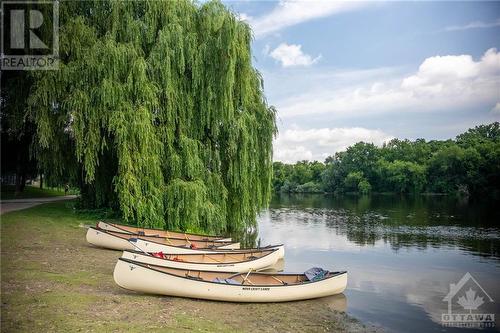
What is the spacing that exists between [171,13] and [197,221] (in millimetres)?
9424

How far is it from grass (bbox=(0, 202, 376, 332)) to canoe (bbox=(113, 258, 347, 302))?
9.1 inches

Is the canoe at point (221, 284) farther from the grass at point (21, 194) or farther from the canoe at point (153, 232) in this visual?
the grass at point (21, 194)

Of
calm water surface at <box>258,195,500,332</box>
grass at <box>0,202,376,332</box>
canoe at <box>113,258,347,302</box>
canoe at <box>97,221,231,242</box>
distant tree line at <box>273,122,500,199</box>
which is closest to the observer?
grass at <box>0,202,376,332</box>

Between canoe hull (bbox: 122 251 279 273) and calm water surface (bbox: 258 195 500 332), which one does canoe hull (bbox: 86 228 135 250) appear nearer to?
canoe hull (bbox: 122 251 279 273)

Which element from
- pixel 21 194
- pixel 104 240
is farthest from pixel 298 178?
pixel 104 240

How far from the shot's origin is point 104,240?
16141mm

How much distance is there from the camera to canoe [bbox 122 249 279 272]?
40.0ft

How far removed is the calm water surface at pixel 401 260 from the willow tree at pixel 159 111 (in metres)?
4.94

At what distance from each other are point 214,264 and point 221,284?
2.33 metres

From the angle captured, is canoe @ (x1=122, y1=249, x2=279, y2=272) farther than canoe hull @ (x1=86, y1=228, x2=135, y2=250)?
No

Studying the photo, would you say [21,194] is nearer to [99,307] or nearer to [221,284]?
[99,307]

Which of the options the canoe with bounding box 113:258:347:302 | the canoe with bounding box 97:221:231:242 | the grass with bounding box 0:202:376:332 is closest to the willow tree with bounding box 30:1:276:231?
the canoe with bounding box 97:221:231:242

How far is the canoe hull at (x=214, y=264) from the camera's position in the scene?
39.7 feet

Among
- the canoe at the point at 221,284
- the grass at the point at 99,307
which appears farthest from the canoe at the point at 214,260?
the grass at the point at 99,307
